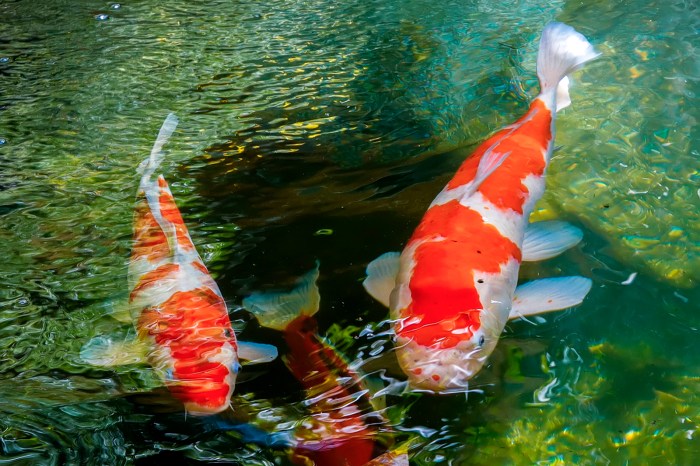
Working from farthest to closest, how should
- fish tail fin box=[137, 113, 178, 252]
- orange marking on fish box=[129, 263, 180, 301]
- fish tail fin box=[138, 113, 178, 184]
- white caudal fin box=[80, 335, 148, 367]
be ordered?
fish tail fin box=[138, 113, 178, 184], fish tail fin box=[137, 113, 178, 252], orange marking on fish box=[129, 263, 180, 301], white caudal fin box=[80, 335, 148, 367]

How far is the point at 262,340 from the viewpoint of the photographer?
2.45 m

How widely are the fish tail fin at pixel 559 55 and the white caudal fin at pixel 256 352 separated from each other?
199cm

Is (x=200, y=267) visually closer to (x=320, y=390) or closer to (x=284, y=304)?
(x=284, y=304)

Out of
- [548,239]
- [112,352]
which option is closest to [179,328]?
[112,352]

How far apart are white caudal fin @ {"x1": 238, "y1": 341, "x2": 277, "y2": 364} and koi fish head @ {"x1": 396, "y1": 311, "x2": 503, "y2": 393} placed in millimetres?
477

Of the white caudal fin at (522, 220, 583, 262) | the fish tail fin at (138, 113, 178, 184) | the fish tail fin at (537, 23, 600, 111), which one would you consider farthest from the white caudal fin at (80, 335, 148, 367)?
the fish tail fin at (537, 23, 600, 111)

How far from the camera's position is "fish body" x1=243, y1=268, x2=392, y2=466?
1948 millimetres

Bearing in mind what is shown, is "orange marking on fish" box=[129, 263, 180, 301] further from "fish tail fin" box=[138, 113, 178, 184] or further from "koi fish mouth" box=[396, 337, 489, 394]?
"koi fish mouth" box=[396, 337, 489, 394]

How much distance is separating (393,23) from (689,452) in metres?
4.30

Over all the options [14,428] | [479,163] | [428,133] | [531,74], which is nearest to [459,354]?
[479,163]

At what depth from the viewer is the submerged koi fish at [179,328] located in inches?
83.7

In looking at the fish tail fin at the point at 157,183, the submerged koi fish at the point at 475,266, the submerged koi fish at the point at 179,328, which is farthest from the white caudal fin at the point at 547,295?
the fish tail fin at the point at 157,183

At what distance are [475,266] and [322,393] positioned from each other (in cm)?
69

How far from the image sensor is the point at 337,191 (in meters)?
3.33
